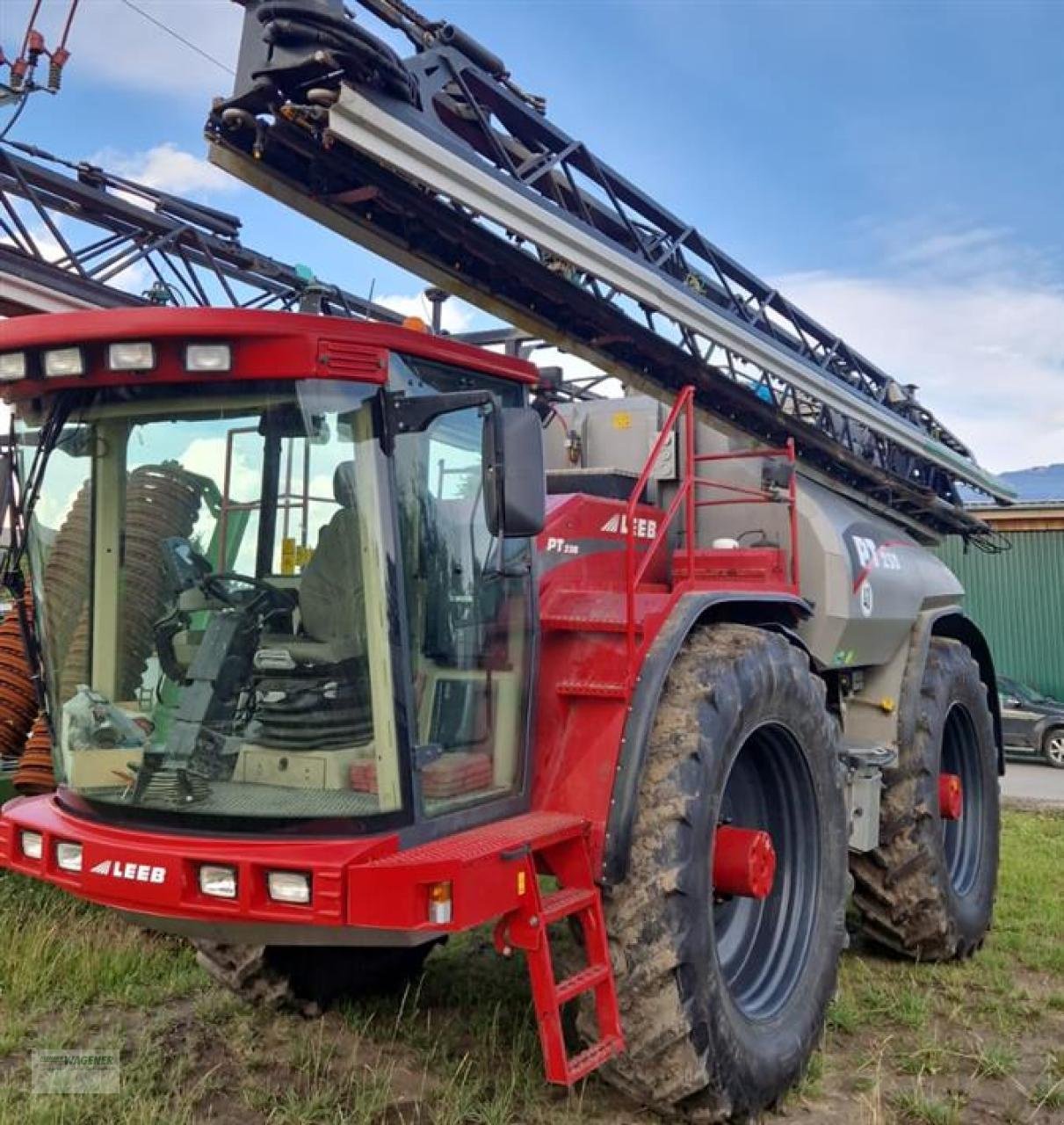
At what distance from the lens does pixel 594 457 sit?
5.24 meters

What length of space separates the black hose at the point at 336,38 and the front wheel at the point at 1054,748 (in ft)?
47.7

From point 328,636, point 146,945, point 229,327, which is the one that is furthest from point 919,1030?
point 229,327

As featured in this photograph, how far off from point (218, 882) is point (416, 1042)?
1630 millimetres

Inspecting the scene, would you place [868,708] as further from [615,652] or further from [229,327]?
[229,327]

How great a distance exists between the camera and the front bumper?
9.16 ft

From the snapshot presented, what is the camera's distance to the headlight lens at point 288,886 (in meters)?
2.80

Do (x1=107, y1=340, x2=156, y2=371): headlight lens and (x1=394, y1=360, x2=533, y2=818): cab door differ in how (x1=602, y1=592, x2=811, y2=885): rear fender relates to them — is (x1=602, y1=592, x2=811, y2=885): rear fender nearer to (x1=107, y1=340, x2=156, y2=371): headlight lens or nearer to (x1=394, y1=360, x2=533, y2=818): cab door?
(x1=394, y1=360, x2=533, y2=818): cab door

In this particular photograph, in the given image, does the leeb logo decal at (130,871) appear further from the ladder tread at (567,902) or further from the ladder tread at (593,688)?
the ladder tread at (593,688)

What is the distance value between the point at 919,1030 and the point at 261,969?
8.59 feet

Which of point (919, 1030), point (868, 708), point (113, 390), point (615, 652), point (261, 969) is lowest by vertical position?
point (919, 1030)

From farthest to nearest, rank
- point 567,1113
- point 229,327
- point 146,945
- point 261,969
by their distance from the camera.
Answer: point 146,945
point 261,969
point 567,1113
point 229,327

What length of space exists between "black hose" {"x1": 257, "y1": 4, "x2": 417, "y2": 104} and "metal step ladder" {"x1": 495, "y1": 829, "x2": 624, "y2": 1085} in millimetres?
2347

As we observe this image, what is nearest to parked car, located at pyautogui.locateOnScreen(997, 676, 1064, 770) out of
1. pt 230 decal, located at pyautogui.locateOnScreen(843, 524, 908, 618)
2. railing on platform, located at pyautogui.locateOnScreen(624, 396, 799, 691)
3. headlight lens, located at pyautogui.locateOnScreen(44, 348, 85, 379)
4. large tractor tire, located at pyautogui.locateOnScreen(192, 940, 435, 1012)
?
pt 230 decal, located at pyautogui.locateOnScreen(843, 524, 908, 618)

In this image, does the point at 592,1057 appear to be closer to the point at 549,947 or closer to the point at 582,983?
the point at 582,983
